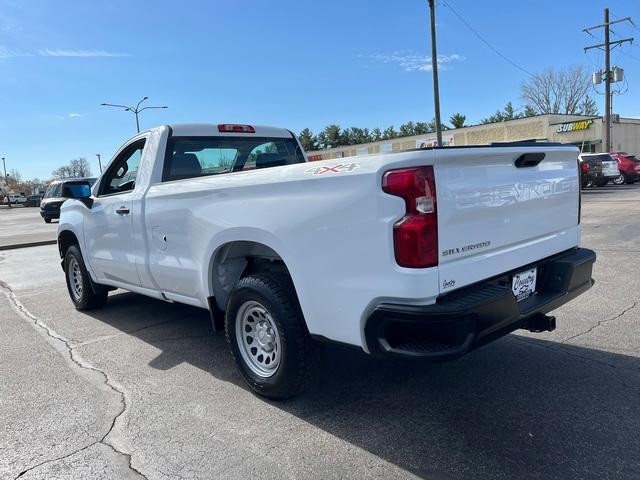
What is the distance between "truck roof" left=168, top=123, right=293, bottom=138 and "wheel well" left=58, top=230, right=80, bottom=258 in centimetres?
236

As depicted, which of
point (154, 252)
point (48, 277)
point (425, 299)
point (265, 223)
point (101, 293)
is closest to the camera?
point (425, 299)

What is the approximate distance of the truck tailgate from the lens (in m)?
2.67

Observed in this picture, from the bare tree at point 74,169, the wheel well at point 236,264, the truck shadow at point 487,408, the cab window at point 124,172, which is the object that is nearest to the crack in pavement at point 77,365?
the truck shadow at point 487,408

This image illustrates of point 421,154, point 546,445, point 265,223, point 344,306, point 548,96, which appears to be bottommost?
point 546,445

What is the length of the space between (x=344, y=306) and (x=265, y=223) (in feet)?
2.54

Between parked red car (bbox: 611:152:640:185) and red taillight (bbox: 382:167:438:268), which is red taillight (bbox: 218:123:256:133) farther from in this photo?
parked red car (bbox: 611:152:640:185)

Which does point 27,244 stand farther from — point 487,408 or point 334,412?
point 487,408

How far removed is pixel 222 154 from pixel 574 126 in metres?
44.8

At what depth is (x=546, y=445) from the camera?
2.82m

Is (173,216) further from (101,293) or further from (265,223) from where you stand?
(101,293)

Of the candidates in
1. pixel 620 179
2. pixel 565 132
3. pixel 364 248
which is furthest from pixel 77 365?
pixel 565 132

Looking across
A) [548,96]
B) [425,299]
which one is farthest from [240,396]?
[548,96]

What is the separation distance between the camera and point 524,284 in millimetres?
3232

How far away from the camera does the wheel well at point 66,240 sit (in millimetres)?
6312
